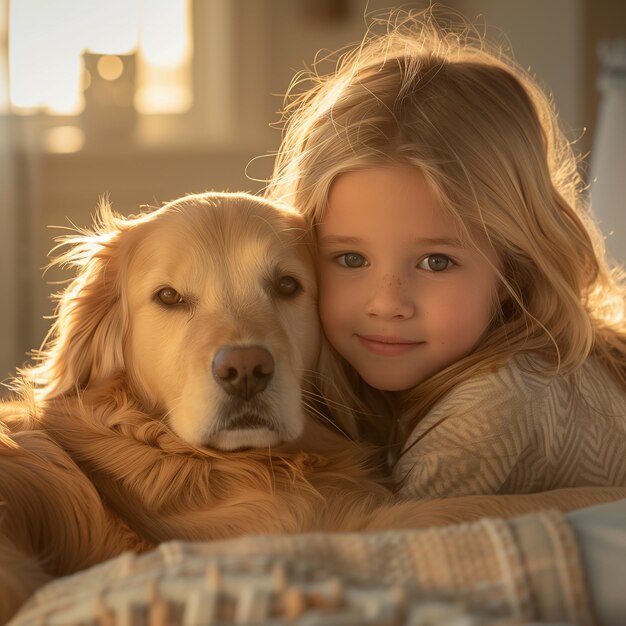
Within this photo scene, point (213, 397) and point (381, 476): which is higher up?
point (213, 397)

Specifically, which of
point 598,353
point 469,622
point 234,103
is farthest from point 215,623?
point 234,103

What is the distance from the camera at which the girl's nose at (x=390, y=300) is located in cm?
150

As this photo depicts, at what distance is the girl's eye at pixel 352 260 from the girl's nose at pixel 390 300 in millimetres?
69

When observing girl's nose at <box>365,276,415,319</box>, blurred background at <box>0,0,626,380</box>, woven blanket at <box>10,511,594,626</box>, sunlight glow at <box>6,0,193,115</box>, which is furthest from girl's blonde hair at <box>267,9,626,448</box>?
sunlight glow at <box>6,0,193,115</box>

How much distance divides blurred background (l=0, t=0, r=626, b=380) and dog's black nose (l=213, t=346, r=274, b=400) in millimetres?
3124

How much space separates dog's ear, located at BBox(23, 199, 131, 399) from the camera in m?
1.44

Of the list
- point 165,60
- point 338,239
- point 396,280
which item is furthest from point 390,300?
point 165,60

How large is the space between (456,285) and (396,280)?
10cm

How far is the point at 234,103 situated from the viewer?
4.86 m

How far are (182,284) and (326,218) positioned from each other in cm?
31

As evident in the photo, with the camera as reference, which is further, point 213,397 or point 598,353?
point 598,353

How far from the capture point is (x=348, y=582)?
78cm

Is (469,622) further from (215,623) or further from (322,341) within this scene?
(322,341)

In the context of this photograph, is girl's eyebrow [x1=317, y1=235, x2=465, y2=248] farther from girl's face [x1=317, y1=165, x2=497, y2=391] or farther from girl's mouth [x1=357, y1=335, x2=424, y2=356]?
girl's mouth [x1=357, y1=335, x2=424, y2=356]
